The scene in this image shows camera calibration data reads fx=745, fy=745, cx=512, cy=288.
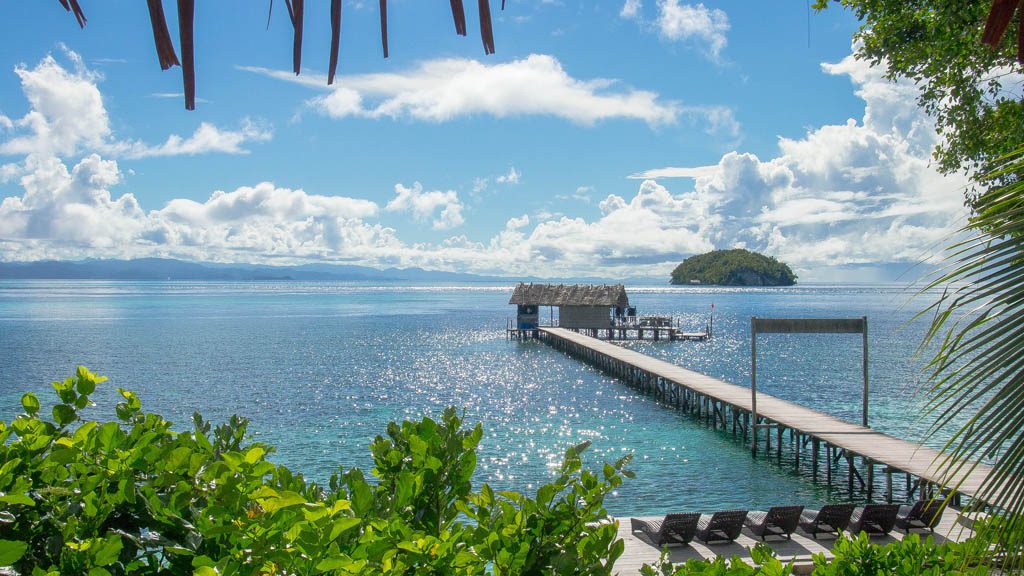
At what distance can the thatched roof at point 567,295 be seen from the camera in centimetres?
6203

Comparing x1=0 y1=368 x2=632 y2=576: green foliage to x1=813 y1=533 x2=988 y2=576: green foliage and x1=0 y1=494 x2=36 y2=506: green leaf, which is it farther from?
x1=813 y1=533 x2=988 y2=576: green foliage

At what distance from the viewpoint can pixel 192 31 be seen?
1.11 metres

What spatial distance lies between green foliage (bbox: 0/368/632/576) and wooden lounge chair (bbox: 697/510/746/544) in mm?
9647

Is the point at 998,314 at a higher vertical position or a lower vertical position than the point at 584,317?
higher

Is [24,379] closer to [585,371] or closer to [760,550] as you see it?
[585,371]

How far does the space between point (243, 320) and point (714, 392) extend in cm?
7660

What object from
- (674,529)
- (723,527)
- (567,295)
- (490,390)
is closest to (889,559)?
(674,529)

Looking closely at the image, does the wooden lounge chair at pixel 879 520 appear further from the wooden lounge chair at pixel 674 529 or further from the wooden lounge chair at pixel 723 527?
the wooden lounge chair at pixel 674 529

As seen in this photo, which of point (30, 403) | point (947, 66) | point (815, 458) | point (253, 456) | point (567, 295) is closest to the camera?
point (253, 456)

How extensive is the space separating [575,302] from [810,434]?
142ft

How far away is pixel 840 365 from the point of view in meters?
47.5

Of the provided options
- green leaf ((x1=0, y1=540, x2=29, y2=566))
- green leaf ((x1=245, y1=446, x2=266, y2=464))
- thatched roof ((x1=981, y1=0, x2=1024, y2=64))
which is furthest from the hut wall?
thatched roof ((x1=981, y1=0, x2=1024, y2=64))

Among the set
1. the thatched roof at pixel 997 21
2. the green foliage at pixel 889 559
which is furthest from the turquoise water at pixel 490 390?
the green foliage at pixel 889 559

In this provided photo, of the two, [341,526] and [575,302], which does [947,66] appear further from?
[575,302]
